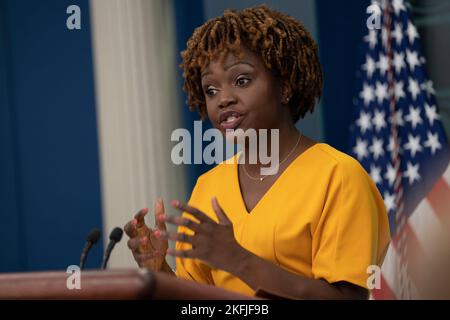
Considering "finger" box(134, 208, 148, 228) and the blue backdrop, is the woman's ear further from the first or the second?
the blue backdrop

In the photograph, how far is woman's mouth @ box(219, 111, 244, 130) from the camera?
2.11 m

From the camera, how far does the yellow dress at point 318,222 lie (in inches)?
75.6

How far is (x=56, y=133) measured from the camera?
4.61 metres

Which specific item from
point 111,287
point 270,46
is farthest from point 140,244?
point 111,287

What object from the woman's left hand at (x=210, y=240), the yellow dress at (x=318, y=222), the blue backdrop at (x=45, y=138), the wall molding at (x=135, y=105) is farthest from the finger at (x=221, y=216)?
the blue backdrop at (x=45, y=138)

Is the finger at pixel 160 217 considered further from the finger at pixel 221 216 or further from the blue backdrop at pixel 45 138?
the blue backdrop at pixel 45 138

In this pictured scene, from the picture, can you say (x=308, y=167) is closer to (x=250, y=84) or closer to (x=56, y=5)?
(x=250, y=84)

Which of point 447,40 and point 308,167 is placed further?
point 447,40

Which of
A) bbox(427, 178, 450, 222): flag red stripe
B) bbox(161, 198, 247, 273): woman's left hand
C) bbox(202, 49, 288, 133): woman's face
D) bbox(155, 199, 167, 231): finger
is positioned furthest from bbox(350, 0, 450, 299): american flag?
bbox(161, 198, 247, 273): woman's left hand

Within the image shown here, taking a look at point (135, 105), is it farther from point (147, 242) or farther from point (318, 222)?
point (318, 222)

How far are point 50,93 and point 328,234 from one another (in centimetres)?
303

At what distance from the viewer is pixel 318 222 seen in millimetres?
1966

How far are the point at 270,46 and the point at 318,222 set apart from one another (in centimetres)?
48
